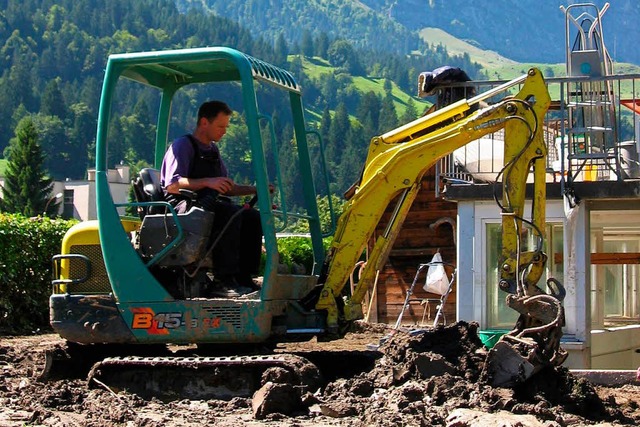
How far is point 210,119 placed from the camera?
1094cm

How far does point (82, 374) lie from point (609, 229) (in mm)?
10051

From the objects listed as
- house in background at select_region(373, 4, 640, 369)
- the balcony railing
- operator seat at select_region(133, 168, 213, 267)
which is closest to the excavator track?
operator seat at select_region(133, 168, 213, 267)

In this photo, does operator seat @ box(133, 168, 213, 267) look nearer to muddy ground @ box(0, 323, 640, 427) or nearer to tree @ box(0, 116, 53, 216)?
muddy ground @ box(0, 323, 640, 427)

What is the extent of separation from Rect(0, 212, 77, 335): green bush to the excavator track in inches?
365

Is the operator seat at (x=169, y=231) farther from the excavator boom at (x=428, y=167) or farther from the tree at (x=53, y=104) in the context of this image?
the tree at (x=53, y=104)

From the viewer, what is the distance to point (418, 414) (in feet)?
29.7

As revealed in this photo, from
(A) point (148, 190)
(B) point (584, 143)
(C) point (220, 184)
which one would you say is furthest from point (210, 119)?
(B) point (584, 143)

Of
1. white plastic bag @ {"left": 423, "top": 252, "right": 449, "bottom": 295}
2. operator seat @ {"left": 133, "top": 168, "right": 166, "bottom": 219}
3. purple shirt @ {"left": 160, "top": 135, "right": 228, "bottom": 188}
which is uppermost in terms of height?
purple shirt @ {"left": 160, "top": 135, "right": 228, "bottom": 188}

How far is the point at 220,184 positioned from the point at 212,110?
81 centimetres

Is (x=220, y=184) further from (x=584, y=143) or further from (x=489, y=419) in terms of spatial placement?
(x=584, y=143)

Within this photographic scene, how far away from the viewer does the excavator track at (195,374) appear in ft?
33.4

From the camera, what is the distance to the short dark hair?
1091 centimetres

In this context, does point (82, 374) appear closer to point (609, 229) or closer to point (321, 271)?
point (321, 271)

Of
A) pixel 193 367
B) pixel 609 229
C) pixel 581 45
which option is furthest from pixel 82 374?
pixel 609 229
